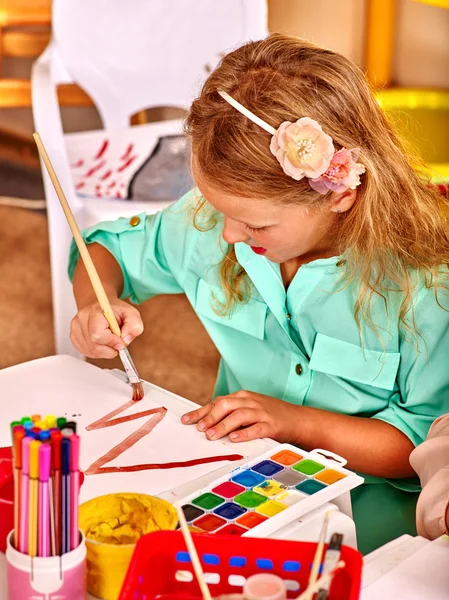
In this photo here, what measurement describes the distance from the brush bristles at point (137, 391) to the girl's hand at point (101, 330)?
5cm

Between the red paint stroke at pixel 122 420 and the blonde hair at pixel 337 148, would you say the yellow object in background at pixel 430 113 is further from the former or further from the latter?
the red paint stroke at pixel 122 420

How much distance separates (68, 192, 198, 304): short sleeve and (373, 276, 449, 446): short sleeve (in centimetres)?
34

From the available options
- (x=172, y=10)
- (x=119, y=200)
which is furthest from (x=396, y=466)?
(x=172, y=10)

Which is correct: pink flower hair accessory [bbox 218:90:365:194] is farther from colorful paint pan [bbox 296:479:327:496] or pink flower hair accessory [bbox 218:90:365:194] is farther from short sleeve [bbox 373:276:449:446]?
colorful paint pan [bbox 296:479:327:496]

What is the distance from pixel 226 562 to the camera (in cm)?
59

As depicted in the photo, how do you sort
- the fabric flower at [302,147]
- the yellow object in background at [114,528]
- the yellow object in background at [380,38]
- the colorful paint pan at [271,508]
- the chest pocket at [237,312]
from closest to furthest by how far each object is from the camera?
1. the yellow object in background at [114,528]
2. the colorful paint pan at [271,508]
3. the fabric flower at [302,147]
4. the chest pocket at [237,312]
5. the yellow object in background at [380,38]

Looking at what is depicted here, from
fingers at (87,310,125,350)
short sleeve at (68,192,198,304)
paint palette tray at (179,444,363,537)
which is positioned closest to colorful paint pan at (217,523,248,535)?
paint palette tray at (179,444,363,537)

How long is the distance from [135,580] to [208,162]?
484 mm

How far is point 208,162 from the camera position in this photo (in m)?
0.93

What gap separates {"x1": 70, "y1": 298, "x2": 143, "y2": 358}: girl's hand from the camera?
3.25ft

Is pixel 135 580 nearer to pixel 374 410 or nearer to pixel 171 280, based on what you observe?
pixel 374 410

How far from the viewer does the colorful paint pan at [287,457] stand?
0.81m

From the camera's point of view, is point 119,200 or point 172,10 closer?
point 119,200

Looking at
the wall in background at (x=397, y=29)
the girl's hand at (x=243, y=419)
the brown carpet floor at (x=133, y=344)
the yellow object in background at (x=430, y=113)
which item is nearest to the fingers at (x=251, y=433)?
the girl's hand at (x=243, y=419)
